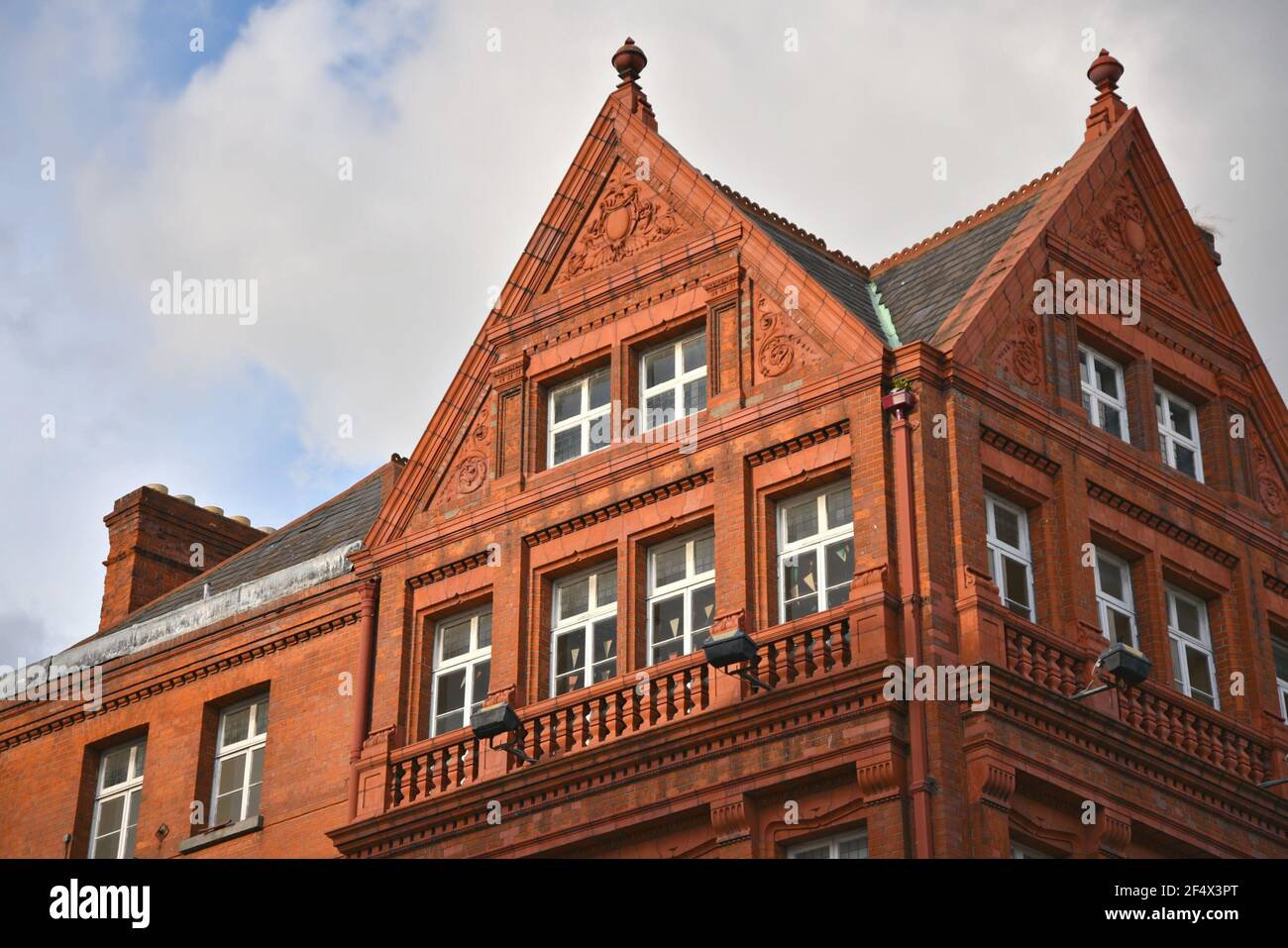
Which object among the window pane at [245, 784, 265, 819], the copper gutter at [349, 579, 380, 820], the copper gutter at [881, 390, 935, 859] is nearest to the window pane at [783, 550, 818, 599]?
the copper gutter at [881, 390, 935, 859]

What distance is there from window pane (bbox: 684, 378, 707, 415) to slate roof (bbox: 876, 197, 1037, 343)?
292 cm

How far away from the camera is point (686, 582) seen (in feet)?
119

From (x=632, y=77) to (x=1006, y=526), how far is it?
10.2 m

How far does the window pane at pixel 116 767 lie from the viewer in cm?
4306

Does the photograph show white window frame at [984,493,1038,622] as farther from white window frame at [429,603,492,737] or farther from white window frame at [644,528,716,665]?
white window frame at [429,603,492,737]

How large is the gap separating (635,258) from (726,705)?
8.37 metres

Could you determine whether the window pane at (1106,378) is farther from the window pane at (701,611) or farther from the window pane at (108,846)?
the window pane at (108,846)

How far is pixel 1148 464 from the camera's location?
3753 centimetres

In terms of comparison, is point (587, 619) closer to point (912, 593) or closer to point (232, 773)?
point (912, 593)

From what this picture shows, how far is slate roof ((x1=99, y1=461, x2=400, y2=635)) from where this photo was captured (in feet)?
147

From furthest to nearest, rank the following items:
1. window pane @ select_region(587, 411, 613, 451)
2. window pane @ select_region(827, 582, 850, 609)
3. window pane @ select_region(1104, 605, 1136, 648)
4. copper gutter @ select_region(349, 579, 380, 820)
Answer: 1. window pane @ select_region(587, 411, 613, 451)
2. copper gutter @ select_region(349, 579, 380, 820)
3. window pane @ select_region(1104, 605, 1136, 648)
4. window pane @ select_region(827, 582, 850, 609)

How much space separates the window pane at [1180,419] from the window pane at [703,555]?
7.80m

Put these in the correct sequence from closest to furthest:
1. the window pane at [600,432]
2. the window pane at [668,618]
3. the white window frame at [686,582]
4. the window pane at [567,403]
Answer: the white window frame at [686,582], the window pane at [668,618], the window pane at [600,432], the window pane at [567,403]

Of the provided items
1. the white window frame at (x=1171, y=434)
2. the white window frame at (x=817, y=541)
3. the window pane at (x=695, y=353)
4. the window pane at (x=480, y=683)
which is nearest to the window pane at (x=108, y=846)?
the window pane at (x=480, y=683)
